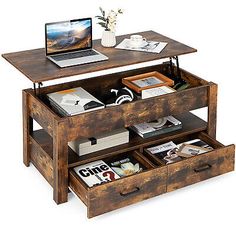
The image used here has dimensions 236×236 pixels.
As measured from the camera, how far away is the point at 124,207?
3805mm

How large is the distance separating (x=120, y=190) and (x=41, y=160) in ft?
1.98

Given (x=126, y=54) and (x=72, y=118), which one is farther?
(x=126, y=54)

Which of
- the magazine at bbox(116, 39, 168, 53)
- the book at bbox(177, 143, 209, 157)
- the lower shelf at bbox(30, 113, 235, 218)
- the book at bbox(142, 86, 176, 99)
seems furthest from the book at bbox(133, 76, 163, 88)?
the book at bbox(177, 143, 209, 157)

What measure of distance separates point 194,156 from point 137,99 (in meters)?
0.56

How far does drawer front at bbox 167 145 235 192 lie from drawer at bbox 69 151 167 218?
0.07 metres

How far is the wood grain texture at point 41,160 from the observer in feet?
12.9

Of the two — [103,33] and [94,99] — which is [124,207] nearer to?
[94,99]

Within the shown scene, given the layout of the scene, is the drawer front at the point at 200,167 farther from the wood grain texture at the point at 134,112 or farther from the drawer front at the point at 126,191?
the wood grain texture at the point at 134,112

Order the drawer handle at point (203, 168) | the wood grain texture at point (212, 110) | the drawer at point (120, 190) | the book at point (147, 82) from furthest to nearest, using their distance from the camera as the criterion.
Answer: the book at point (147, 82) → the wood grain texture at point (212, 110) → the drawer handle at point (203, 168) → the drawer at point (120, 190)

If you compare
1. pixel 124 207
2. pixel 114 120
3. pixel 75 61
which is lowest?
pixel 124 207

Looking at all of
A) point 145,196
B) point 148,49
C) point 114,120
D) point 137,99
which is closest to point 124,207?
point 145,196

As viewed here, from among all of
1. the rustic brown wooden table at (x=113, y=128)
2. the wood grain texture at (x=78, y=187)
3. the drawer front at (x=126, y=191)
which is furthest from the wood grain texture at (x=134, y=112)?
the drawer front at (x=126, y=191)

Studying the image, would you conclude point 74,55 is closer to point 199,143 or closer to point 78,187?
point 78,187

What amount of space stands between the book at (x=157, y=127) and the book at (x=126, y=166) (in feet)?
0.59
